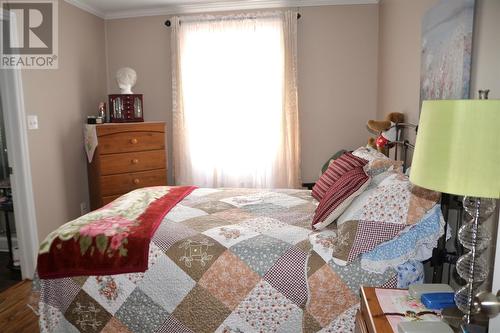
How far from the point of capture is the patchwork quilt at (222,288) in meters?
1.65

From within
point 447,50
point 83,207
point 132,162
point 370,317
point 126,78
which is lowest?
point 83,207

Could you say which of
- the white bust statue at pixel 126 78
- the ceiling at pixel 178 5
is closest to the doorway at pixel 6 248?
the white bust statue at pixel 126 78

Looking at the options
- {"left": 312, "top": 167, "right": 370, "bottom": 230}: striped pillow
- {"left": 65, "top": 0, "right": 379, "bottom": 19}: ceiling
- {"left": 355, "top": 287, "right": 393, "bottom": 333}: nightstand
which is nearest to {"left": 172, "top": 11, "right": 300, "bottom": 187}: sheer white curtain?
{"left": 65, "top": 0, "right": 379, "bottom": 19}: ceiling

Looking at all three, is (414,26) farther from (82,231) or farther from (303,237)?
(82,231)

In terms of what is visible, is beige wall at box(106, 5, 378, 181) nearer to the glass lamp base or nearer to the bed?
the bed

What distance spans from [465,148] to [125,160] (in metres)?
3.26

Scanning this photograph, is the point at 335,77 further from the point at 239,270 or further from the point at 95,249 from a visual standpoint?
the point at 95,249

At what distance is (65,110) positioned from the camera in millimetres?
3553


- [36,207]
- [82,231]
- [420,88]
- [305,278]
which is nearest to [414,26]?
[420,88]

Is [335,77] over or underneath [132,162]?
over

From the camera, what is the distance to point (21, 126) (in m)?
2.94

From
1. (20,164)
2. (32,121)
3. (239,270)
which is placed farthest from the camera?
(32,121)

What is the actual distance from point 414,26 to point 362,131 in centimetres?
156

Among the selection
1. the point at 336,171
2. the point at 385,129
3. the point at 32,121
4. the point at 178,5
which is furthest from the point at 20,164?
the point at 385,129
